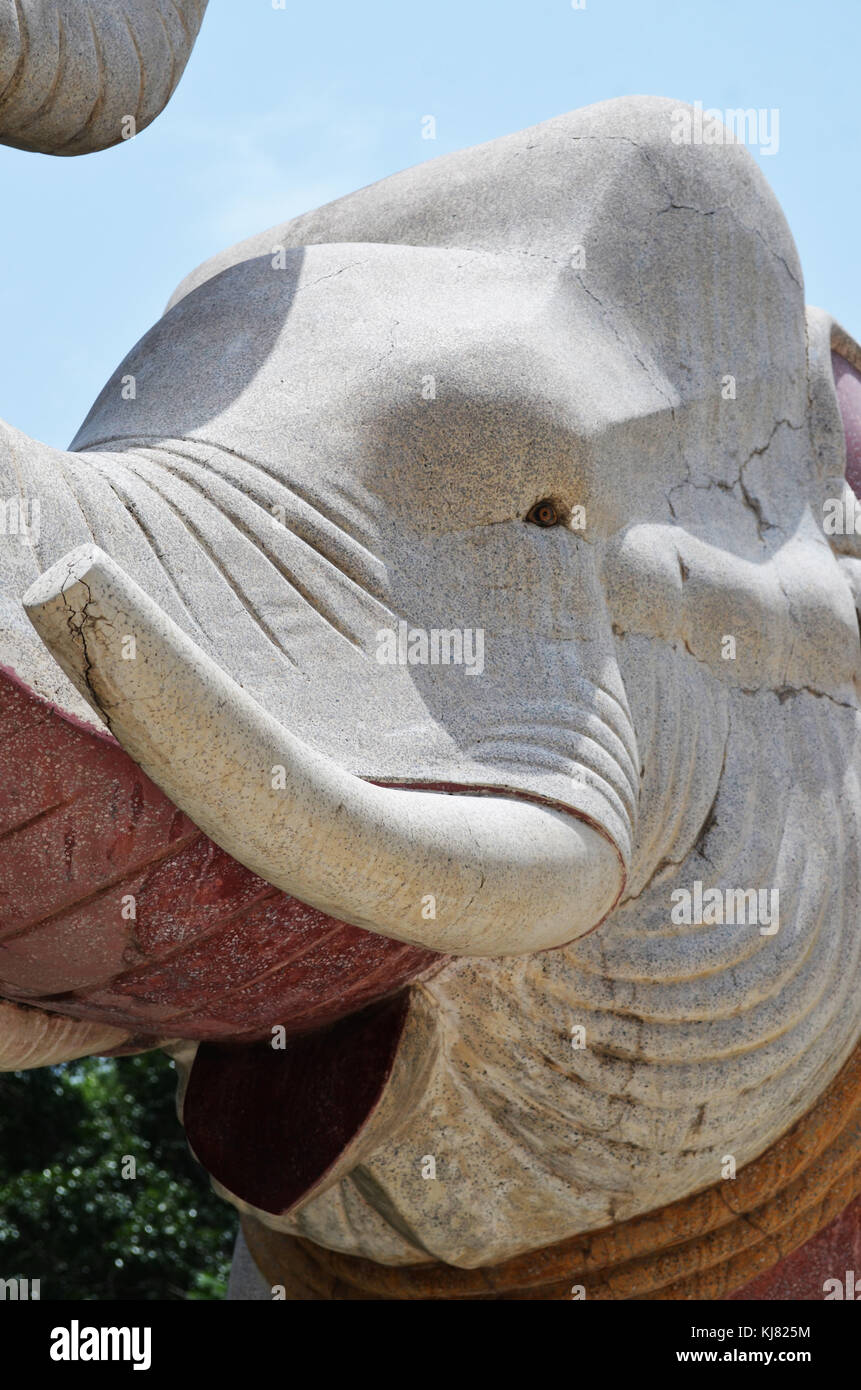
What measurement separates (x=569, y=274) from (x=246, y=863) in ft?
→ 4.53

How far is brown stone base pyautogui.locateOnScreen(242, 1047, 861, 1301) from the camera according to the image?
3367mm

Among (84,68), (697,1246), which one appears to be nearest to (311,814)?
(84,68)

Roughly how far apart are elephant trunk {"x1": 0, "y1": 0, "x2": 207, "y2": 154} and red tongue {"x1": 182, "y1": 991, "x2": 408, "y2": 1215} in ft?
4.64

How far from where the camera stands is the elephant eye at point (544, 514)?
2.85 metres

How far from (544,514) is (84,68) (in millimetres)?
943

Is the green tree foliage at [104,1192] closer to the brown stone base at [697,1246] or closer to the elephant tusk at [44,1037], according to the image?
the brown stone base at [697,1246]


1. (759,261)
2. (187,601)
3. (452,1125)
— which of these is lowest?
(452,1125)

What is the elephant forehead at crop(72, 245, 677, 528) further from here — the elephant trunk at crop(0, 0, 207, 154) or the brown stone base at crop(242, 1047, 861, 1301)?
the brown stone base at crop(242, 1047, 861, 1301)

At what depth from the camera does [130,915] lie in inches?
95.7

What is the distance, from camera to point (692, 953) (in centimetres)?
314

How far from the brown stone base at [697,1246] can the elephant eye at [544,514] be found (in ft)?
4.41
